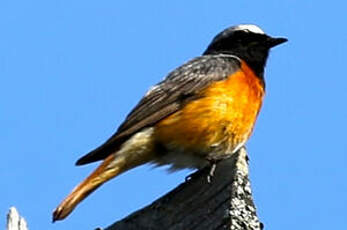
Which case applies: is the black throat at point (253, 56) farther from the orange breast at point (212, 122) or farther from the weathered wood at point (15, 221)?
the weathered wood at point (15, 221)

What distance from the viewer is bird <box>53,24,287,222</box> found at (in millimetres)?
6395

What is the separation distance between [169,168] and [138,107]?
653 mm

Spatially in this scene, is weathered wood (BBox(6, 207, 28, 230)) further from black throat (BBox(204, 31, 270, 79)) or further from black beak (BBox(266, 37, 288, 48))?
black beak (BBox(266, 37, 288, 48))

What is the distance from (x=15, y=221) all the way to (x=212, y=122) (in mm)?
3275

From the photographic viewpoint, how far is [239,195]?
3.46m

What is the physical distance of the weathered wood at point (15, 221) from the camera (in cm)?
357

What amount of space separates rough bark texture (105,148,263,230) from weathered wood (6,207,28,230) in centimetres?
50

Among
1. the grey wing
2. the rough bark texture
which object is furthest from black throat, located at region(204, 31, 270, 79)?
the rough bark texture

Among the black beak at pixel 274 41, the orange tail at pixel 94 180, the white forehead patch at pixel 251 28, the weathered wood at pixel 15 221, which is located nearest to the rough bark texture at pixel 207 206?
the weathered wood at pixel 15 221

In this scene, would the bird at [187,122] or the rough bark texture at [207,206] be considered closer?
the rough bark texture at [207,206]

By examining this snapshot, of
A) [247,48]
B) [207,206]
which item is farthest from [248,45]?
[207,206]

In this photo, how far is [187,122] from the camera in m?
6.71

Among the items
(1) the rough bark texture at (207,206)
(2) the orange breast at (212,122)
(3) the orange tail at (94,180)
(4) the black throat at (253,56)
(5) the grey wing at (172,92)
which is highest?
(4) the black throat at (253,56)

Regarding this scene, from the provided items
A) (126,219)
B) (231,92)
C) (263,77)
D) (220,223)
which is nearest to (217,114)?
(231,92)
